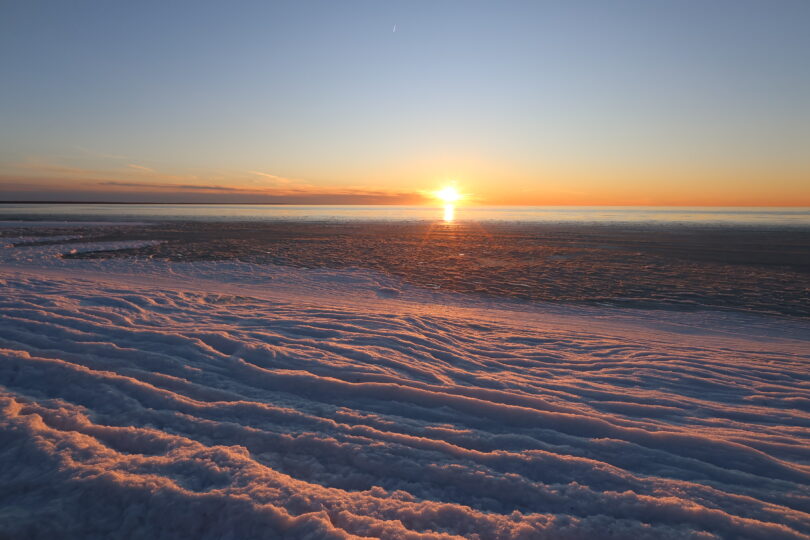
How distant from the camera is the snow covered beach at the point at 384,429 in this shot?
3.08m

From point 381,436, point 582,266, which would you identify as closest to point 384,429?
point 381,436

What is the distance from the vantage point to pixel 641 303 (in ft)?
40.1

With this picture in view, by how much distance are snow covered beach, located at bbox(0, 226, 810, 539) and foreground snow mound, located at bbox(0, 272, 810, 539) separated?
0.02m

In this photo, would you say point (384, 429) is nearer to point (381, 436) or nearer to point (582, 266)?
point (381, 436)

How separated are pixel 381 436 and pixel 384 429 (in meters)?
0.17

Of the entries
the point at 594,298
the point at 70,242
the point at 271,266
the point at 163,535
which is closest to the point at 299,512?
the point at 163,535

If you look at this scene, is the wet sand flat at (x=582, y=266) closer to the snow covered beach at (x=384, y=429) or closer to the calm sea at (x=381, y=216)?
the snow covered beach at (x=384, y=429)

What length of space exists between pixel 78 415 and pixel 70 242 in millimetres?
26616

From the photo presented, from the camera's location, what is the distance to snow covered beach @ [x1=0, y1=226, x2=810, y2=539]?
3.08 metres

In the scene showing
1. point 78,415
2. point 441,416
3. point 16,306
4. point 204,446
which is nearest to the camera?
point 204,446

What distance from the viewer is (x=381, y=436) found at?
4129mm

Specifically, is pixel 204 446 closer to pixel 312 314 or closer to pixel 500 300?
pixel 312 314

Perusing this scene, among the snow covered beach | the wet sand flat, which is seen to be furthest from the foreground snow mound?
the wet sand flat

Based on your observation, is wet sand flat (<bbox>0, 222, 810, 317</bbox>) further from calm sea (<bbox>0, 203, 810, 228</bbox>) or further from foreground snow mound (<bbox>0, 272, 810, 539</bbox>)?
calm sea (<bbox>0, 203, 810, 228</bbox>)
